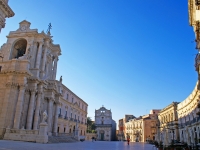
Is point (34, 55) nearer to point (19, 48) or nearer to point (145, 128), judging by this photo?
point (19, 48)

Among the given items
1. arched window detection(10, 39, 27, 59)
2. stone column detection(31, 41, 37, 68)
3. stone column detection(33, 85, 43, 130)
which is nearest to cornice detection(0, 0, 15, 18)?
stone column detection(33, 85, 43, 130)

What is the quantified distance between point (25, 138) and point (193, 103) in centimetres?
2140

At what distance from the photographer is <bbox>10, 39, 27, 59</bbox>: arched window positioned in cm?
3047

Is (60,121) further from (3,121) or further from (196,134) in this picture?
(196,134)

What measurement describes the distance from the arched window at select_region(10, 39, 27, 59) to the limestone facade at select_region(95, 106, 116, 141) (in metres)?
41.6

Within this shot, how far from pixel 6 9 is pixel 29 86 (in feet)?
46.2

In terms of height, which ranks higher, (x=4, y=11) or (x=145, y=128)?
(x=4, y=11)

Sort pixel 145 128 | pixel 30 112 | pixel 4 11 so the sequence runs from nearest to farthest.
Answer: pixel 4 11, pixel 30 112, pixel 145 128

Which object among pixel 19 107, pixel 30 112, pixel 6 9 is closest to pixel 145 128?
pixel 30 112

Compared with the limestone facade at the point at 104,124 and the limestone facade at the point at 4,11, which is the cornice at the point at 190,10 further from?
the limestone facade at the point at 104,124

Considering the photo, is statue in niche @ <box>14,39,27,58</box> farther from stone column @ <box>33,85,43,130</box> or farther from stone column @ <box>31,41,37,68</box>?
stone column @ <box>33,85,43,130</box>

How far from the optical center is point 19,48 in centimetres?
3125

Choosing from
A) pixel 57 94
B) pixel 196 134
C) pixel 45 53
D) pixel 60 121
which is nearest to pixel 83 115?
pixel 60 121

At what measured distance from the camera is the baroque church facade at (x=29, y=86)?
2181cm
